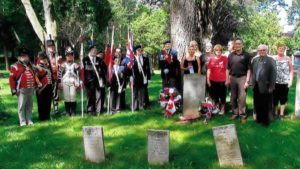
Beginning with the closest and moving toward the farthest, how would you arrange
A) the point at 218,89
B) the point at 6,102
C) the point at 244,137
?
the point at 244,137
the point at 218,89
the point at 6,102

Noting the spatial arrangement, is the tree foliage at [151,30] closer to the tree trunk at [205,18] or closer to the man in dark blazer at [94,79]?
the tree trunk at [205,18]

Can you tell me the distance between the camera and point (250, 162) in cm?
831

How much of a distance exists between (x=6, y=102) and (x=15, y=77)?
6.12 metres

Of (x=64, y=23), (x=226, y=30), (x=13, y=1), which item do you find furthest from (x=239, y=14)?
(x=13, y=1)

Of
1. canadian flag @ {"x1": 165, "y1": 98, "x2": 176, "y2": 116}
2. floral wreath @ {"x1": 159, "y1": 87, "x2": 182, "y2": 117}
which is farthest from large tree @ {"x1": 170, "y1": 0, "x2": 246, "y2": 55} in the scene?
canadian flag @ {"x1": 165, "y1": 98, "x2": 176, "y2": 116}

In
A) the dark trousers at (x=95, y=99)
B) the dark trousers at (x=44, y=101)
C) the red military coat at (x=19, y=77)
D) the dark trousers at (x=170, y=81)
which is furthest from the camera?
the dark trousers at (x=170, y=81)

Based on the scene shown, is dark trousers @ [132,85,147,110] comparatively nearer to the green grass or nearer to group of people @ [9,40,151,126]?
group of people @ [9,40,151,126]

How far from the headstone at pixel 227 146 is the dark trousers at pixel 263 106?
8.92ft

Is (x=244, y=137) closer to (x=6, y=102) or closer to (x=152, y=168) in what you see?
(x=152, y=168)

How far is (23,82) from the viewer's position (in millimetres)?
11273

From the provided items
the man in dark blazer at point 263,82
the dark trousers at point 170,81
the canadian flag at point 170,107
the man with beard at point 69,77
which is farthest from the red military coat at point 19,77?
the man in dark blazer at point 263,82

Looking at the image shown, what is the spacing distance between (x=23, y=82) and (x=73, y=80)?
166cm

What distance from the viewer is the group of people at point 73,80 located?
37.4ft

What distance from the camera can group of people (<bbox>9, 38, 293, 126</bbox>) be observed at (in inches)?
421
